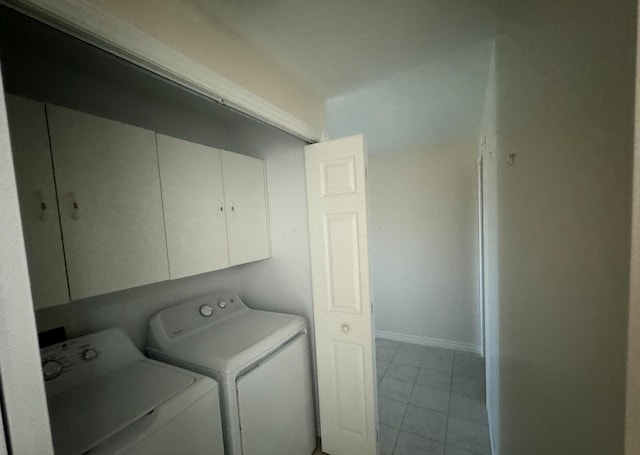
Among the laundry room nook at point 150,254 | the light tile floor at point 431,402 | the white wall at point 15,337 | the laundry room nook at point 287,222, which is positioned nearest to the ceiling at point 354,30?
the laundry room nook at point 287,222

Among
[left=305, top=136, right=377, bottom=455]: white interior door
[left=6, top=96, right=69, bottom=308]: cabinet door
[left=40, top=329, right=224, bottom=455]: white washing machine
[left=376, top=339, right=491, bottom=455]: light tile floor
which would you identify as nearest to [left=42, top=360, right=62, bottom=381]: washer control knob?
[left=40, top=329, right=224, bottom=455]: white washing machine

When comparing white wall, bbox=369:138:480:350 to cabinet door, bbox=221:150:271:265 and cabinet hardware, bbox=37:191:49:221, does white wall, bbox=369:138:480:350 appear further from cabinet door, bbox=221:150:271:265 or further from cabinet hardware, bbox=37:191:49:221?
cabinet hardware, bbox=37:191:49:221

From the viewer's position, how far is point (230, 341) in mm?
1463

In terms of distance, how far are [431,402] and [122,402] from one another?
7.59 feet

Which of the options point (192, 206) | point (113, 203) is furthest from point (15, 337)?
point (192, 206)

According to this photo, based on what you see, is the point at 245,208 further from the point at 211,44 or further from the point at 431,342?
the point at 431,342

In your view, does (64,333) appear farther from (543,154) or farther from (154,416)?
(543,154)

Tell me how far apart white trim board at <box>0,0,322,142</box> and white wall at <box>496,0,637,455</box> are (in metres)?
1.03

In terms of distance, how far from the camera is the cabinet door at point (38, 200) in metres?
0.93

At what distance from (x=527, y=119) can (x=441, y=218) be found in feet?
7.92

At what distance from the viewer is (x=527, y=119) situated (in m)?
0.71

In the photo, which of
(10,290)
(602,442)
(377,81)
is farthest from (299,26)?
(602,442)

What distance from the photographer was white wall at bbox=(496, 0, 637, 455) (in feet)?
1.10

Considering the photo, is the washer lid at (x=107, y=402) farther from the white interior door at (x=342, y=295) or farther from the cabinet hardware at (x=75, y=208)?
the white interior door at (x=342, y=295)
